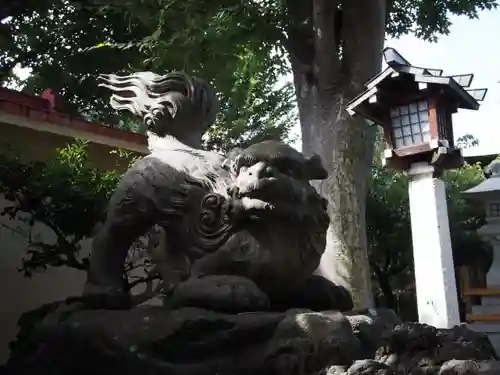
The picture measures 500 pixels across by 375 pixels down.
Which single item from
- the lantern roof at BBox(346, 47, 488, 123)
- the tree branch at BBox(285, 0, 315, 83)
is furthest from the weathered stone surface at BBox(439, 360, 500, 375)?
the tree branch at BBox(285, 0, 315, 83)

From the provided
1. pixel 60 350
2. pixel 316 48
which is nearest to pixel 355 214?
pixel 316 48

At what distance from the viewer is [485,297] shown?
26.0ft

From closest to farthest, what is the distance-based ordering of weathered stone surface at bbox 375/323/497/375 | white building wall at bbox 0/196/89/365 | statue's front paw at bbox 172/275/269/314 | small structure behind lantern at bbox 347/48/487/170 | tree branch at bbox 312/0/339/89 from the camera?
1. weathered stone surface at bbox 375/323/497/375
2. statue's front paw at bbox 172/275/269/314
3. small structure behind lantern at bbox 347/48/487/170
4. white building wall at bbox 0/196/89/365
5. tree branch at bbox 312/0/339/89

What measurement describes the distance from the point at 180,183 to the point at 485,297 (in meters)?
6.34

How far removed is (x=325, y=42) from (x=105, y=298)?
4.68 meters

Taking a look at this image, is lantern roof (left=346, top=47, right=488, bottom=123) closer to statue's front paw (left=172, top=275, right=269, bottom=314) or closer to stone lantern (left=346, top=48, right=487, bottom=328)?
stone lantern (left=346, top=48, right=487, bottom=328)

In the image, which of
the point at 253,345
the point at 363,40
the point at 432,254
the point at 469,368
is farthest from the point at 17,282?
the point at 469,368

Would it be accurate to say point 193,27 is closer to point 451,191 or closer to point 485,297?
point 485,297

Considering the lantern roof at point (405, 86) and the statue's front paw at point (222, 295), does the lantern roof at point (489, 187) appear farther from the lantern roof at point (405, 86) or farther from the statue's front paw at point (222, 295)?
the statue's front paw at point (222, 295)

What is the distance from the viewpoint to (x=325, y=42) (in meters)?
6.63

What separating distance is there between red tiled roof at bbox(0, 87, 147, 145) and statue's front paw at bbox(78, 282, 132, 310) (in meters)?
3.56

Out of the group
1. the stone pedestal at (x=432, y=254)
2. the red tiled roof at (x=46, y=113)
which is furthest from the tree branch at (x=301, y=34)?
the stone pedestal at (x=432, y=254)

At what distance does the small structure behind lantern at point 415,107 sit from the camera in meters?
5.35

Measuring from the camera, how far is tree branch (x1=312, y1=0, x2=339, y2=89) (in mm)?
6559
